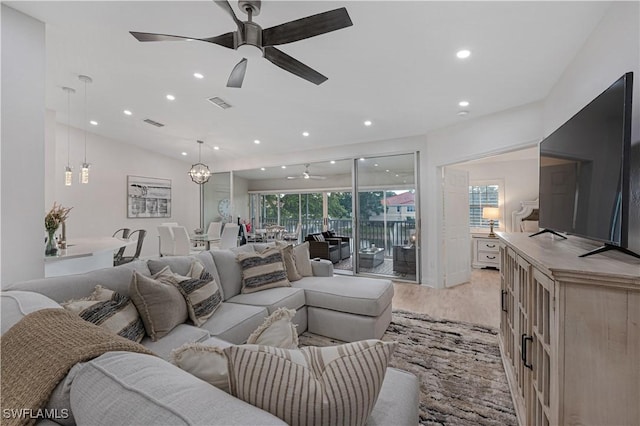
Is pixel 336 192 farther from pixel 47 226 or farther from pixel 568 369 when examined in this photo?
pixel 568 369

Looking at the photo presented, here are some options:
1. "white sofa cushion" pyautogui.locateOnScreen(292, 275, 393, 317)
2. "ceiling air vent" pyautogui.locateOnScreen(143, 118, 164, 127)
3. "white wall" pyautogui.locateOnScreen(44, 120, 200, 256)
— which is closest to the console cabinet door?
"white sofa cushion" pyautogui.locateOnScreen(292, 275, 393, 317)

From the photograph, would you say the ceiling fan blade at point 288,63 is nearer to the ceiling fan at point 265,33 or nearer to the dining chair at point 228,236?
the ceiling fan at point 265,33

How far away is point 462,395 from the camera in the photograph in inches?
76.3

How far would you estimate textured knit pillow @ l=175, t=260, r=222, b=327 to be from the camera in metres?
1.99

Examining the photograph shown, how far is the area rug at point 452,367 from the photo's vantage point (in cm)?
177

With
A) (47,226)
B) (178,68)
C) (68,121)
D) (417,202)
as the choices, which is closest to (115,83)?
(178,68)

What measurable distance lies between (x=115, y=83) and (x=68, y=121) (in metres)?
2.75

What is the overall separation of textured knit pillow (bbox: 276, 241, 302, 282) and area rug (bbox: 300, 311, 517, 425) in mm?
635

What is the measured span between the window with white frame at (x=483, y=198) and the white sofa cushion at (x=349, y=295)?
4.50m

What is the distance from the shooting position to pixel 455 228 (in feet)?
16.1

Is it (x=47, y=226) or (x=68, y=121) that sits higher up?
(x=68, y=121)

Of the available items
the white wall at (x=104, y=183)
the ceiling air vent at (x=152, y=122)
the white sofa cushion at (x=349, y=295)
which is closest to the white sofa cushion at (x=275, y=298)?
the white sofa cushion at (x=349, y=295)

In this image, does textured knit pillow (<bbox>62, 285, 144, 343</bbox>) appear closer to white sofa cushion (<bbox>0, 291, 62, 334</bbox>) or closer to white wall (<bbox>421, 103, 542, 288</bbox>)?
white sofa cushion (<bbox>0, 291, 62, 334</bbox>)

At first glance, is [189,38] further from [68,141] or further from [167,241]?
[68,141]
